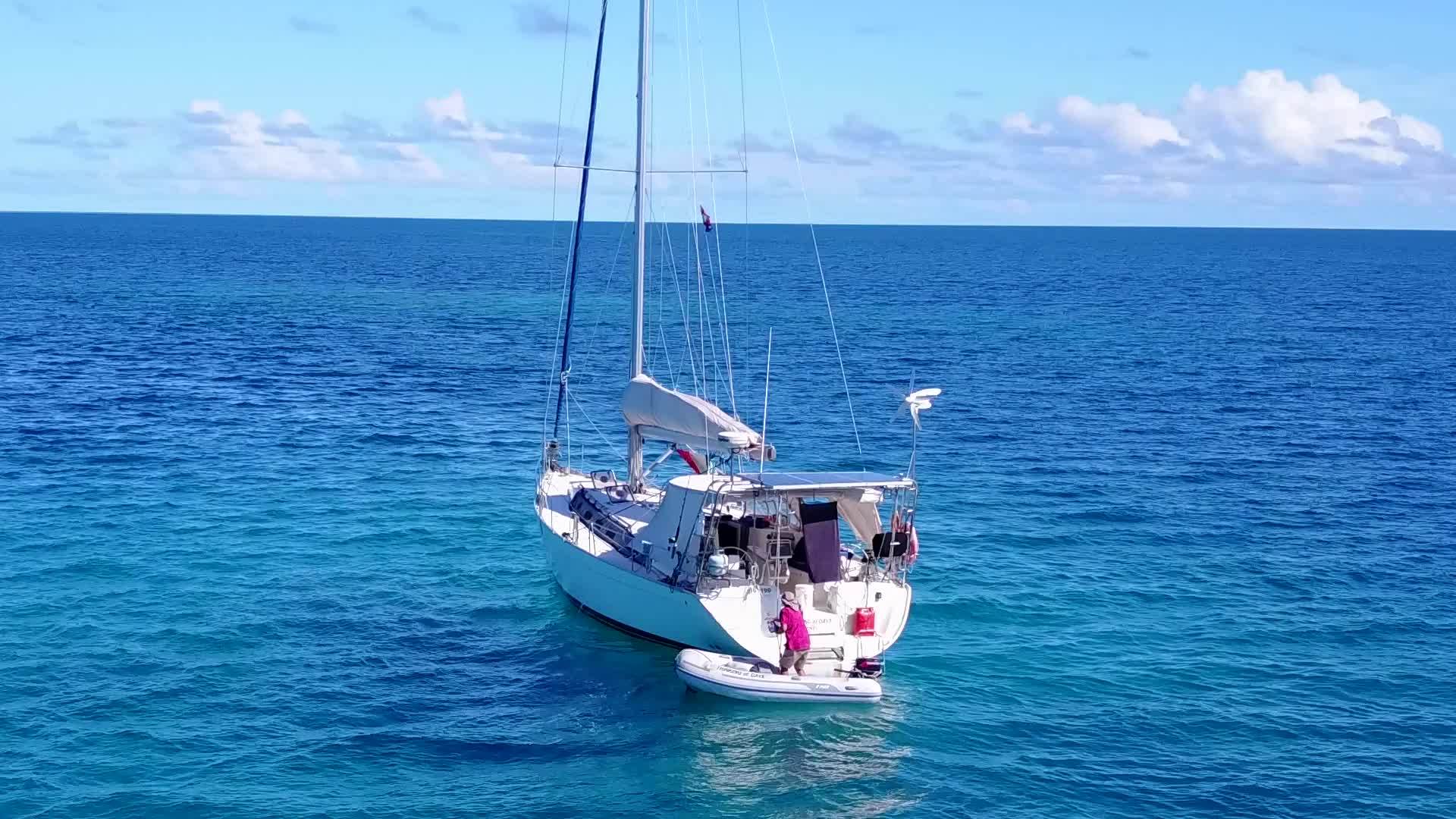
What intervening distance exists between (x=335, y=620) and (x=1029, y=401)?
39440 millimetres

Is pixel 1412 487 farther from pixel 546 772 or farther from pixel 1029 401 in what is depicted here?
pixel 546 772

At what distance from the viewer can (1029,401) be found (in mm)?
62906

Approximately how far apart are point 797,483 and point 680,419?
452cm

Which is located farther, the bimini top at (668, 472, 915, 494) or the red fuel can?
the bimini top at (668, 472, 915, 494)

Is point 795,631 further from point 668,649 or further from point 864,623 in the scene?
point 668,649

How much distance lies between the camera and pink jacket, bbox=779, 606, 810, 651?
27047 mm

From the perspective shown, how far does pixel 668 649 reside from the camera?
98.9 feet

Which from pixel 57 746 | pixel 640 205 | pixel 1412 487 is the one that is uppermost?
pixel 640 205

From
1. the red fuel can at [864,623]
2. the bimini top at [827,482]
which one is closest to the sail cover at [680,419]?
the bimini top at [827,482]

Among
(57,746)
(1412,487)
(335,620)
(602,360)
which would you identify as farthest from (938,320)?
(57,746)

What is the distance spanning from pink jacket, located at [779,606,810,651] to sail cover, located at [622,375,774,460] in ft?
11.6

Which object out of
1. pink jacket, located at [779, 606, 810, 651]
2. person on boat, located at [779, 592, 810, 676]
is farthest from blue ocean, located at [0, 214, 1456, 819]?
pink jacket, located at [779, 606, 810, 651]

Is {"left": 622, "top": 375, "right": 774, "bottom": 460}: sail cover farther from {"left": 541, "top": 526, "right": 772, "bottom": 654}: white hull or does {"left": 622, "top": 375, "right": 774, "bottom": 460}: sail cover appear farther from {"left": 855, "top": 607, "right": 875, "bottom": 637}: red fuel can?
{"left": 855, "top": 607, "right": 875, "bottom": 637}: red fuel can

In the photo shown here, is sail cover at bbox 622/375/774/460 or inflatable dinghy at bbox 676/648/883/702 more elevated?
sail cover at bbox 622/375/774/460
